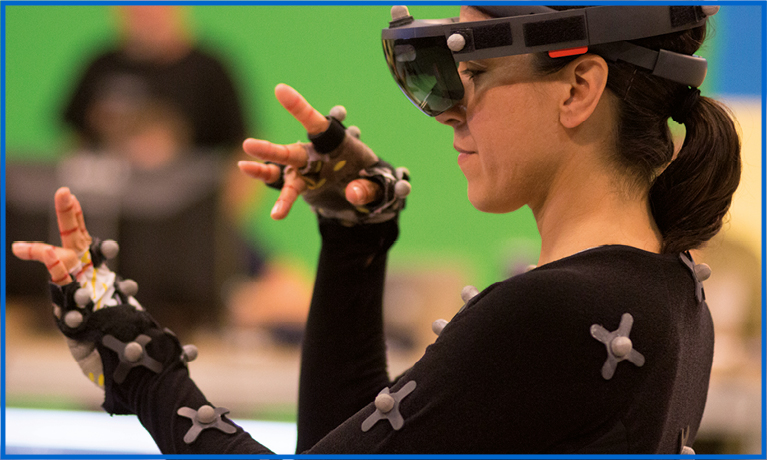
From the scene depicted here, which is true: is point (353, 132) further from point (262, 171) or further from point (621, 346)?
point (621, 346)

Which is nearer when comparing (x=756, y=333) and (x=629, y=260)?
(x=629, y=260)

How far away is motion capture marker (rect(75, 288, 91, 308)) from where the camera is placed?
1040 mm

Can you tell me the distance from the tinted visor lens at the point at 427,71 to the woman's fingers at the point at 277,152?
0.65ft

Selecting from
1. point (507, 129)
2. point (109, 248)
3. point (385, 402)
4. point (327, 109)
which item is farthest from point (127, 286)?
point (327, 109)

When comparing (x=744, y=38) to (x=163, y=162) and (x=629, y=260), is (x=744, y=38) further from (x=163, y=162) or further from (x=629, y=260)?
(x=629, y=260)

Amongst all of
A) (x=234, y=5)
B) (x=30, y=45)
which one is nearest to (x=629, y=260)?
(x=234, y=5)

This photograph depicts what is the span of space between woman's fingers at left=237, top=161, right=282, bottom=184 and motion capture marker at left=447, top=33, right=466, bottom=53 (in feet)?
1.34

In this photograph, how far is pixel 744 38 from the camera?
330 centimetres

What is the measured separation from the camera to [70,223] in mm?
1076

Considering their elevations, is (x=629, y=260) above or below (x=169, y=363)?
above

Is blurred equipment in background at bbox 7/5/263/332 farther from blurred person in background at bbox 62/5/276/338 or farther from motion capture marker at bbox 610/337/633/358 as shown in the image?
motion capture marker at bbox 610/337/633/358

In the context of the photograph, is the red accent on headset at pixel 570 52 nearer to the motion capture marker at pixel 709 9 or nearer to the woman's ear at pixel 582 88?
the woman's ear at pixel 582 88

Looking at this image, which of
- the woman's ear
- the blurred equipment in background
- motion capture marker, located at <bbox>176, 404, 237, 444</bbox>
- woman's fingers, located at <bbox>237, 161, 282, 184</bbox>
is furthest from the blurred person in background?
the woman's ear

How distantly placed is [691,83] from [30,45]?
3759 mm
